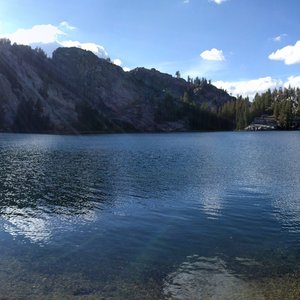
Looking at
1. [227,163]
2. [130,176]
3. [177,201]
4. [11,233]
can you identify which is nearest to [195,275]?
[11,233]

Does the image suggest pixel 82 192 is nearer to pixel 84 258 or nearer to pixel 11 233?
pixel 11 233

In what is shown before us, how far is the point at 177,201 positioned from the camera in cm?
4372

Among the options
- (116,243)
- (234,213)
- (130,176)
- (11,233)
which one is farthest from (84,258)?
(130,176)

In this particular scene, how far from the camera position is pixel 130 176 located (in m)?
62.9

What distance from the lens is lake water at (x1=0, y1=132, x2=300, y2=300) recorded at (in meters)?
20.3

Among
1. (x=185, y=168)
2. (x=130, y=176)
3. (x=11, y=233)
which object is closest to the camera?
(x=11, y=233)

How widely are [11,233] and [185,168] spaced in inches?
1793

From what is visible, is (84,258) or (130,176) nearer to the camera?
(84,258)

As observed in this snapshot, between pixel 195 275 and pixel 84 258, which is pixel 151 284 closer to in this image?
pixel 195 275

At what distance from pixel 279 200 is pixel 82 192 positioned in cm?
2333

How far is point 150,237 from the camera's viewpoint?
2972 cm

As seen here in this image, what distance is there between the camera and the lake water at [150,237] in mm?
20328

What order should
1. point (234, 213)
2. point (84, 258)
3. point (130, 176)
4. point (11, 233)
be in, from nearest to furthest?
point (84, 258) → point (11, 233) → point (234, 213) → point (130, 176)

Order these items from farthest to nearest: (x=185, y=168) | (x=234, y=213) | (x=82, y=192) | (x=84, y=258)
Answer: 1. (x=185, y=168)
2. (x=82, y=192)
3. (x=234, y=213)
4. (x=84, y=258)
